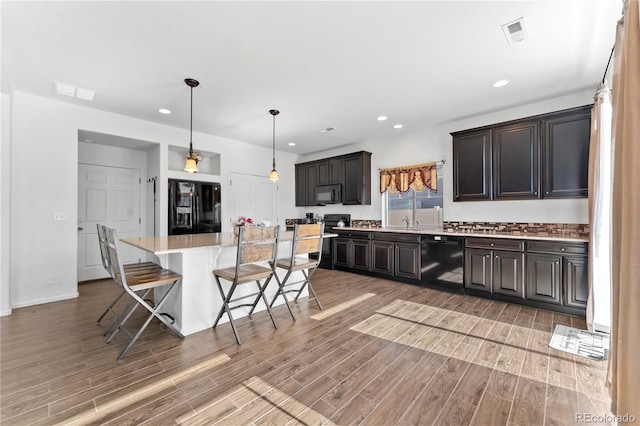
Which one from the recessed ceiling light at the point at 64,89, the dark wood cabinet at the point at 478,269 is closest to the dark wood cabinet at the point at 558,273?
the dark wood cabinet at the point at 478,269

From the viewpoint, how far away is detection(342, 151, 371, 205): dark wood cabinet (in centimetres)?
558

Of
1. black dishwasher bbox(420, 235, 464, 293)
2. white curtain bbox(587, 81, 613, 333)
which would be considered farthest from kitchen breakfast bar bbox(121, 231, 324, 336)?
white curtain bbox(587, 81, 613, 333)

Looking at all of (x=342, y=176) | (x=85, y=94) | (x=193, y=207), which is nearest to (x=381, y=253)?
(x=342, y=176)

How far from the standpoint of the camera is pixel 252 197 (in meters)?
6.00

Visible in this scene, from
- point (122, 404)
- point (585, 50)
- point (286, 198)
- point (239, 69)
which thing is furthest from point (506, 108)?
point (122, 404)

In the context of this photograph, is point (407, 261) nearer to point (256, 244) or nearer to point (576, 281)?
point (576, 281)

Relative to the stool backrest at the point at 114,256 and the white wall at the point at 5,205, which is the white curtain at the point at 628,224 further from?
the white wall at the point at 5,205

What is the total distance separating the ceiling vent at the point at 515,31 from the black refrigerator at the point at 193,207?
485 cm

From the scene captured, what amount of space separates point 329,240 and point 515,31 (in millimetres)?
4215

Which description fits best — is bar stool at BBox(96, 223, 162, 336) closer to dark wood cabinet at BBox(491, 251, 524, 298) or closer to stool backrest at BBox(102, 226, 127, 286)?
stool backrest at BBox(102, 226, 127, 286)

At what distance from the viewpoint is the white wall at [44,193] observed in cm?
342

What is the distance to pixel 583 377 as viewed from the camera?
1.89 m

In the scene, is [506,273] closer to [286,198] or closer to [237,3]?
[237,3]

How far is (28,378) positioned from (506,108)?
590cm
